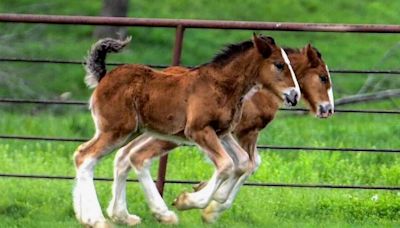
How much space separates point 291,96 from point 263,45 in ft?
1.36

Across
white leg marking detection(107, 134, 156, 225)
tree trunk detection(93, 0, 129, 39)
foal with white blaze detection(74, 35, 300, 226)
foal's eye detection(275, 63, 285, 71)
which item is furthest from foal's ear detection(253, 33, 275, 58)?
tree trunk detection(93, 0, 129, 39)

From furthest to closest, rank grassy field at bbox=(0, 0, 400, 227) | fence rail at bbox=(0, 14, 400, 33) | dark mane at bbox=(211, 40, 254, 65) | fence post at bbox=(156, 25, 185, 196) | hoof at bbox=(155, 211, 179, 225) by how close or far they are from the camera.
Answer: grassy field at bbox=(0, 0, 400, 227) < fence post at bbox=(156, 25, 185, 196) < fence rail at bbox=(0, 14, 400, 33) < hoof at bbox=(155, 211, 179, 225) < dark mane at bbox=(211, 40, 254, 65)

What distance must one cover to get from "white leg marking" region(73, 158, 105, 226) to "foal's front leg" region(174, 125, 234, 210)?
0.56m

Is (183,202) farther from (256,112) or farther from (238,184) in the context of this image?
(256,112)

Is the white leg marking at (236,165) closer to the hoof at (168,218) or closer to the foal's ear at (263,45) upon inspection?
the hoof at (168,218)

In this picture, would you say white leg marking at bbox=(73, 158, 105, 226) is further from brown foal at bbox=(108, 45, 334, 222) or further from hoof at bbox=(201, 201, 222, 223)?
hoof at bbox=(201, 201, 222, 223)

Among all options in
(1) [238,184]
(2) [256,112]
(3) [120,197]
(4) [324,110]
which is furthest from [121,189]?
(4) [324,110]

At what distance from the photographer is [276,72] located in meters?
8.39

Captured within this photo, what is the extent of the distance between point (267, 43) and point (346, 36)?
14.1 metres

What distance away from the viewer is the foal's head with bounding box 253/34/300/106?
8328 millimetres

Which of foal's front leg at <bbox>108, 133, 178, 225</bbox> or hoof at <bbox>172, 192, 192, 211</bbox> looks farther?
foal's front leg at <bbox>108, 133, 178, 225</bbox>

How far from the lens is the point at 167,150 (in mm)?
9086

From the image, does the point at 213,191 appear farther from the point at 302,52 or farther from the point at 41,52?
the point at 41,52

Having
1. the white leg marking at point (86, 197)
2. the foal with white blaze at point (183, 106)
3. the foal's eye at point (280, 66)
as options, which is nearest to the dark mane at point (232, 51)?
the foal with white blaze at point (183, 106)
